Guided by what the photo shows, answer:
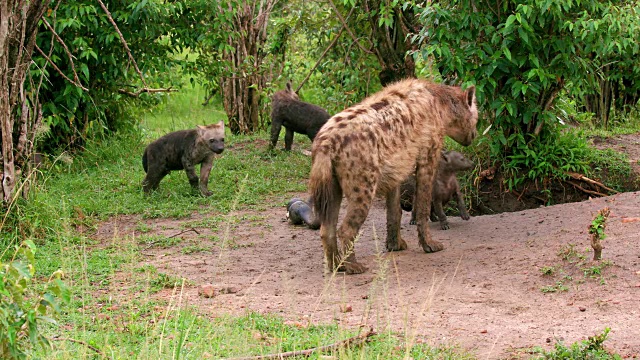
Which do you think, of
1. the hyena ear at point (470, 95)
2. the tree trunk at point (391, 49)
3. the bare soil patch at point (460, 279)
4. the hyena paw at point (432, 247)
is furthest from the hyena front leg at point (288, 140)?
the hyena paw at point (432, 247)

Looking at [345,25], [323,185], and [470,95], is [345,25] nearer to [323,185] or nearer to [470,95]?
[470,95]

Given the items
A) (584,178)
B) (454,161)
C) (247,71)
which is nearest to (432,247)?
(454,161)

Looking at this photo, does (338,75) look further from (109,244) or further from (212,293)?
(212,293)

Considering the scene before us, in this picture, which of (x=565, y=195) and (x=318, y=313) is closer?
(x=318, y=313)

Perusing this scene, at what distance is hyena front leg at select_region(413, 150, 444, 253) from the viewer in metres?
6.82

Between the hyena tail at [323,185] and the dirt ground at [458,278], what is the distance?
1.63ft

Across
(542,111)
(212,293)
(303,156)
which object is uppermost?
(542,111)

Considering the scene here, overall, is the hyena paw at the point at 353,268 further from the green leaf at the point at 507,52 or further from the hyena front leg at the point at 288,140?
the hyena front leg at the point at 288,140

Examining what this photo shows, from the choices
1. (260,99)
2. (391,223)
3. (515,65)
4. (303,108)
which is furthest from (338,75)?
(391,223)

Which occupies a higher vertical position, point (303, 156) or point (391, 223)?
point (391, 223)

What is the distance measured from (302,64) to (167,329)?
25.8ft

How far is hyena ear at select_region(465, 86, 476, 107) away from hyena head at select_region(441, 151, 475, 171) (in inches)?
24.8

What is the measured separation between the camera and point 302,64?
12.0 metres

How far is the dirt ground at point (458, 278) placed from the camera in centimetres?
478
